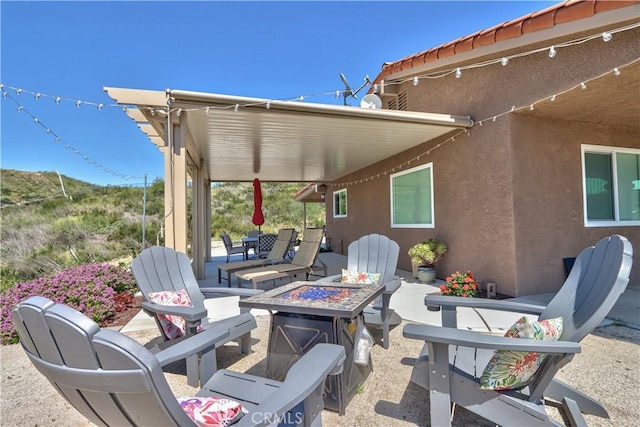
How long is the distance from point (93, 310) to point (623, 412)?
517 cm

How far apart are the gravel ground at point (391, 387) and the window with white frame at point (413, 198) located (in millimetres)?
3546

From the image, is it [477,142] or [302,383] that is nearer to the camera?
[302,383]

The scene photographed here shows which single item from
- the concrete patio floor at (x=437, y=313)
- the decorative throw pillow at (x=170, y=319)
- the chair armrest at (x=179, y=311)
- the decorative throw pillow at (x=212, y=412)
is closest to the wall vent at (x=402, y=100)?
the concrete patio floor at (x=437, y=313)

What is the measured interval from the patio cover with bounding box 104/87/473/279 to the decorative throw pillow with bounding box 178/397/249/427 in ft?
10.1

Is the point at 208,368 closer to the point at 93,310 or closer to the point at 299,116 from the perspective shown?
the point at 93,310

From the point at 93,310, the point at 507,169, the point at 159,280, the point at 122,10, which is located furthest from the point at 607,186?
the point at 122,10

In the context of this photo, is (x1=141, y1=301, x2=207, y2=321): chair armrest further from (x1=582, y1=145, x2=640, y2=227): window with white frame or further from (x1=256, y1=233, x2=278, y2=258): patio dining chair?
(x1=256, y1=233, x2=278, y2=258): patio dining chair

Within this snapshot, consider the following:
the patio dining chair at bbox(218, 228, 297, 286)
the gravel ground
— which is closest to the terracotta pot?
the gravel ground

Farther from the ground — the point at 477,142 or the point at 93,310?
the point at 477,142

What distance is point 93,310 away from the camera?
13.0ft

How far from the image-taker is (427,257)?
5848 millimetres

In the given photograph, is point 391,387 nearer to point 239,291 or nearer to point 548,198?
point 239,291

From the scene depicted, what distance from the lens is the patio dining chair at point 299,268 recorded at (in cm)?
516

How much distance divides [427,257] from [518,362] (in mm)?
4263
